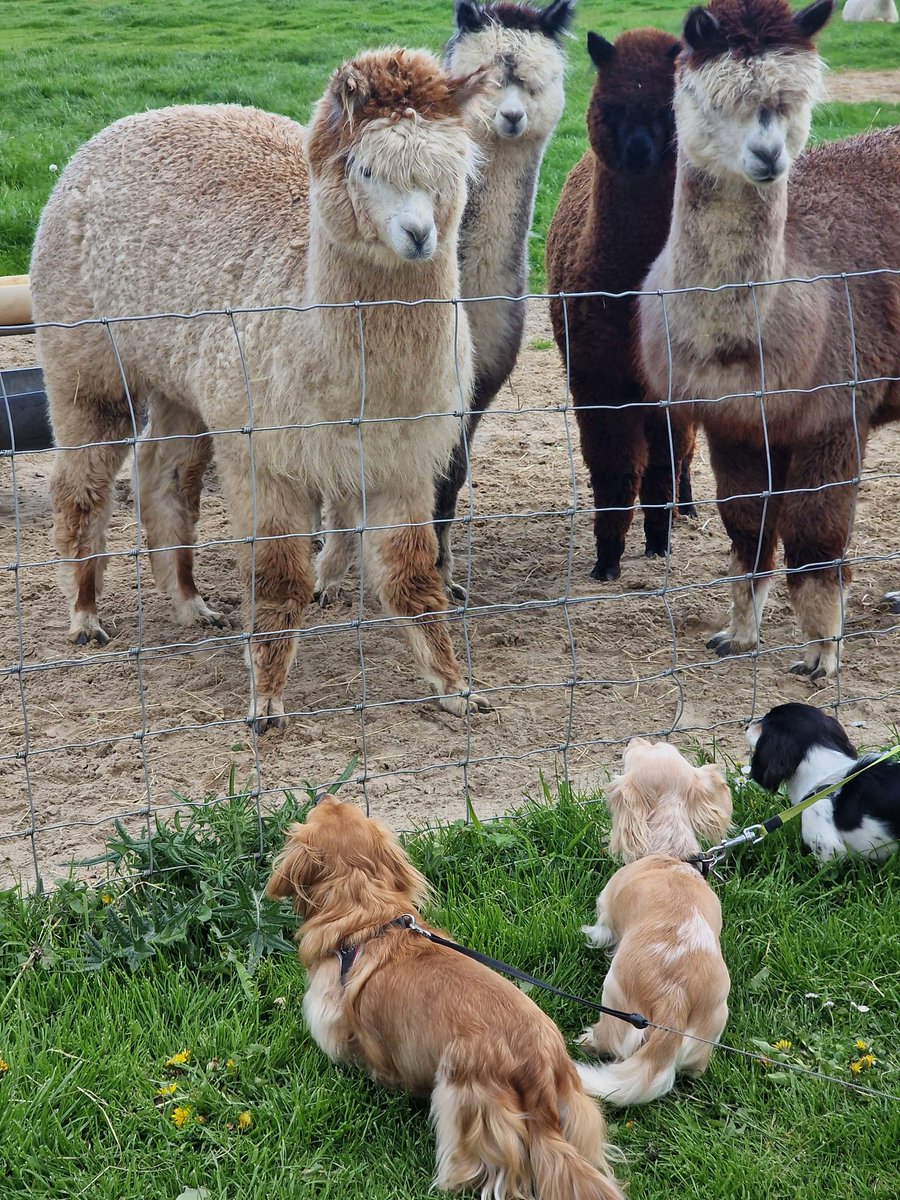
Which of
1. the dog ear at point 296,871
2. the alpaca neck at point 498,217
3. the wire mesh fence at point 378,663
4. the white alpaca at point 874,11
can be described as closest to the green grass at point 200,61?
the white alpaca at point 874,11

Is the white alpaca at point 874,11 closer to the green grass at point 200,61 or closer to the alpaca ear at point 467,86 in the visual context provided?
the green grass at point 200,61

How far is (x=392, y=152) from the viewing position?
3748 mm

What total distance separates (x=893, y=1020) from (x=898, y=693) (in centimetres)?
170

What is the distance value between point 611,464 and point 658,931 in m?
3.07

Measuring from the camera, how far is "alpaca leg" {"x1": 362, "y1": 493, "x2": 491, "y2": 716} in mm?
4281

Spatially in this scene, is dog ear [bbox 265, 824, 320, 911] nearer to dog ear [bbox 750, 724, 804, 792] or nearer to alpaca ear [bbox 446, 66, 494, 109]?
dog ear [bbox 750, 724, 804, 792]

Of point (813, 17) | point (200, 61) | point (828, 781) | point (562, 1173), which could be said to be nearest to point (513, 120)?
point (813, 17)

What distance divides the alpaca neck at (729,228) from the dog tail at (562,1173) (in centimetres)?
302

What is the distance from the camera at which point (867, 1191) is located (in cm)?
232

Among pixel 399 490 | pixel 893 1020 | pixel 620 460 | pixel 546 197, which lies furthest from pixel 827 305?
pixel 546 197

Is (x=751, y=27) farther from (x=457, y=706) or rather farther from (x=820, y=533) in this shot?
(x=457, y=706)

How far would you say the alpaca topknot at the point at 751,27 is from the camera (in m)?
4.05

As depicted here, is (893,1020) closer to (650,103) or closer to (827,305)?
(827,305)

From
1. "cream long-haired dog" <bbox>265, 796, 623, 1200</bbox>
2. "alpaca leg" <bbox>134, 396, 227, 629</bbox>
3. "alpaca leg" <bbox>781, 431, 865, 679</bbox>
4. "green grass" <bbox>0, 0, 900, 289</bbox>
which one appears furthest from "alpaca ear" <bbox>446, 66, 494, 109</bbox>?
"green grass" <bbox>0, 0, 900, 289</bbox>
